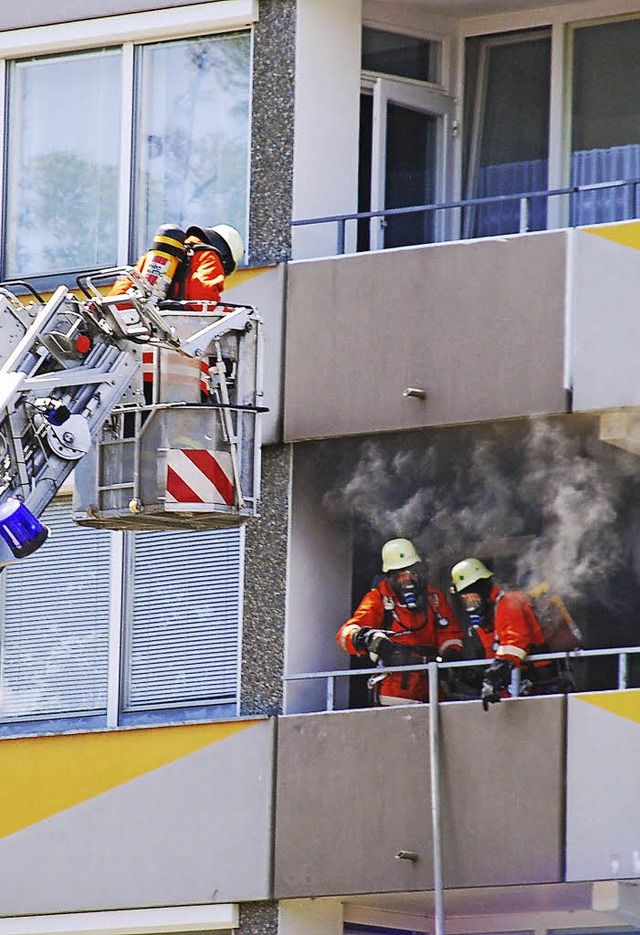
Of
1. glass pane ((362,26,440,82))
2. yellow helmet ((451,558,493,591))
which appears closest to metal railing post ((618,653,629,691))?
yellow helmet ((451,558,493,591))

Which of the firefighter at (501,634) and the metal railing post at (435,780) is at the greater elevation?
the firefighter at (501,634)

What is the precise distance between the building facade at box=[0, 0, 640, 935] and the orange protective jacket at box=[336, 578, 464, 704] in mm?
359

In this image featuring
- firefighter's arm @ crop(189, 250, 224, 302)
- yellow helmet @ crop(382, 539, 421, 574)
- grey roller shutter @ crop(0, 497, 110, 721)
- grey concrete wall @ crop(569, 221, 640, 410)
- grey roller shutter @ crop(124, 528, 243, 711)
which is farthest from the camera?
grey roller shutter @ crop(0, 497, 110, 721)

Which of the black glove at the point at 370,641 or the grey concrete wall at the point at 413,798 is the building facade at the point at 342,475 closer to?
the grey concrete wall at the point at 413,798

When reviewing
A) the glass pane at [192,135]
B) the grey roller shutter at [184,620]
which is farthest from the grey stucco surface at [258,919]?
the glass pane at [192,135]

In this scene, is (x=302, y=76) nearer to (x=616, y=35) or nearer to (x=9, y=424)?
(x=616, y=35)

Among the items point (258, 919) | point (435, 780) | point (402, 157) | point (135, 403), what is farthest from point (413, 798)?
point (402, 157)

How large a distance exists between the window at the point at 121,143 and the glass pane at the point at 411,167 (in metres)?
1.13

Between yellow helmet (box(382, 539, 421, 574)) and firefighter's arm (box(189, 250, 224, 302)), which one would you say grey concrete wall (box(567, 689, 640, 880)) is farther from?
firefighter's arm (box(189, 250, 224, 302))

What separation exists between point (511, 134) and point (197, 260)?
4538mm

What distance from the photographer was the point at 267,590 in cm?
2130

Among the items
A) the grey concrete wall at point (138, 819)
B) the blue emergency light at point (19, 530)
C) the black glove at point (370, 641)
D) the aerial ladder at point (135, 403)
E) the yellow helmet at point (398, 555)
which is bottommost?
the grey concrete wall at point (138, 819)

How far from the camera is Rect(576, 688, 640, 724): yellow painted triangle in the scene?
19250mm

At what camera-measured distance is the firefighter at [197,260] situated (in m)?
18.4
